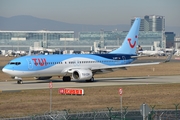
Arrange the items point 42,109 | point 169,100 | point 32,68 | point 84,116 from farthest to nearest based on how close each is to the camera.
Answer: point 32,68
point 169,100
point 42,109
point 84,116

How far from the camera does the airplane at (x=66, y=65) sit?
233 feet

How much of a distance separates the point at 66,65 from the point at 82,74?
3135 millimetres

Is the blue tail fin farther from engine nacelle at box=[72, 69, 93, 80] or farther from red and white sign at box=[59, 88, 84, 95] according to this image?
red and white sign at box=[59, 88, 84, 95]

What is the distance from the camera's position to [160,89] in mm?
62469

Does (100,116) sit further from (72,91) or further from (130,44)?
(130,44)

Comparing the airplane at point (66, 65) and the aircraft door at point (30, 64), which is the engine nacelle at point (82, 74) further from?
the aircraft door at point (30, 64)

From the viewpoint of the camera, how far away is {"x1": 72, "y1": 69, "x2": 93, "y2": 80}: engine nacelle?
2908 inches

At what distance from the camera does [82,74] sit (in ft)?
243

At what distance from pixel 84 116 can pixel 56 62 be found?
36.3m

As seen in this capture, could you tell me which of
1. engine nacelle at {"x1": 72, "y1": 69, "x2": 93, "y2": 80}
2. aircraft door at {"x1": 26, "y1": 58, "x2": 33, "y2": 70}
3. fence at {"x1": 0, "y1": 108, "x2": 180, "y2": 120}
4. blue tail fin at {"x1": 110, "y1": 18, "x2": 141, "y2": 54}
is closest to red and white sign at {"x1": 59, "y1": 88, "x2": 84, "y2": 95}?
aircraft door at {"x1": 26, "y1": 58, "x2": 33, "y2": 70}

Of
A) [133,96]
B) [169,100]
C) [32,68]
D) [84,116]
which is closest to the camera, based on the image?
[84,116]

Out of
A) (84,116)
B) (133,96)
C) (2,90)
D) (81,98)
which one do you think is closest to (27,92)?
(2,90)

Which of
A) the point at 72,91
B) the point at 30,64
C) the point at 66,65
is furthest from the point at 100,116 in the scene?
the point at 66,65

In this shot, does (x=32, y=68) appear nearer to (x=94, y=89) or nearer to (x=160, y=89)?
(x=94, y=89)
